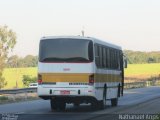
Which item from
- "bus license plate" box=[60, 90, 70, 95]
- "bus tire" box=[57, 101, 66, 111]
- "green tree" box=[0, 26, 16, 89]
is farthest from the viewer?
"green tree" box=[0, 26, 16, 89]

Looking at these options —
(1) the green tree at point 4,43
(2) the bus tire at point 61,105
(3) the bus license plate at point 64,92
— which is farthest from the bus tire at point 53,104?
(1) the green tree at point 4,43

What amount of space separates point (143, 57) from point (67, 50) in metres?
163

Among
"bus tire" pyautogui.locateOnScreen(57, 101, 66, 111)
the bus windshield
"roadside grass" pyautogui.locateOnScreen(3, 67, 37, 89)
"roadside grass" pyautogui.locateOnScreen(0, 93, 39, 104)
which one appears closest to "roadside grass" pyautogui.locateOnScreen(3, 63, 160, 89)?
"roadside grass" pyautogui.locateOnScreen(3, 67, 37, 89)

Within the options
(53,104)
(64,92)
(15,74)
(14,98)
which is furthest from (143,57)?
(64,92)

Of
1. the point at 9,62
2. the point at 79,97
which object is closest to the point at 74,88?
the point at 79,97

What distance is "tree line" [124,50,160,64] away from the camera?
17855 cm

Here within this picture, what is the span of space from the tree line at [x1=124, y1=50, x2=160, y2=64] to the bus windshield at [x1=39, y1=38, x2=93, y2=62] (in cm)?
15296

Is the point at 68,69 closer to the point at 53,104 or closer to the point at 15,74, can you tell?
the point at 53,104

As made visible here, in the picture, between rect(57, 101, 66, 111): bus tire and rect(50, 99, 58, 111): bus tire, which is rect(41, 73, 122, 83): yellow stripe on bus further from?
rect(57, 101, 66, 111): bus tire

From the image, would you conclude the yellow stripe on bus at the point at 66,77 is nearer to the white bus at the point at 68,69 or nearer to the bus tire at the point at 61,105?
the white bus at the point at 68,69

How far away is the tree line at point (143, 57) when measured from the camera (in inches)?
7030

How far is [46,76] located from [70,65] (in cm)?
109

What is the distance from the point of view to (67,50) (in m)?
24.4

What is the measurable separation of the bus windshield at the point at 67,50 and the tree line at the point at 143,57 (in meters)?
153
